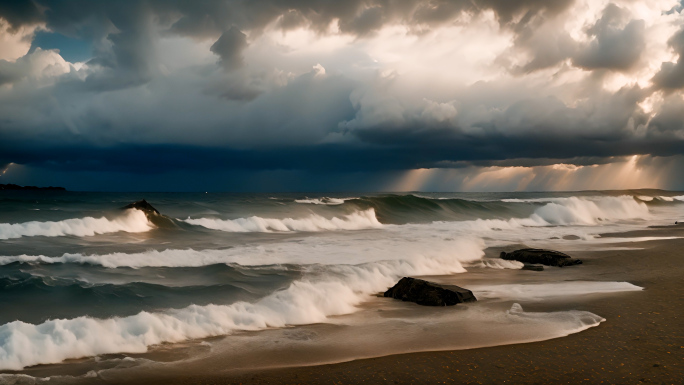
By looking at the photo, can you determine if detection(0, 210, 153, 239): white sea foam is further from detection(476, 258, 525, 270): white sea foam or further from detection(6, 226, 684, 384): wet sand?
detection(6, 226, 684, 384): wet sand

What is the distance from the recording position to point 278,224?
28078mm

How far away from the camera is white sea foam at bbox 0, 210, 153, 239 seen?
21.4 metres

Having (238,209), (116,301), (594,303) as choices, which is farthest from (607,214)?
(116,301)

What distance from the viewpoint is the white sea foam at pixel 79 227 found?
21.4 metres

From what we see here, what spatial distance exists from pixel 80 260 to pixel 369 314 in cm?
785

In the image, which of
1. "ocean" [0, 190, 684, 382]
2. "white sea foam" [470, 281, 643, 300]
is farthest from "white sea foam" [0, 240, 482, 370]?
"white sea foam" [470, 281, 643, 300]

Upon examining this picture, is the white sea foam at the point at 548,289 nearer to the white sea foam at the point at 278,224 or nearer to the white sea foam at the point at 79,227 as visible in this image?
the white sea foam at the point at 278,224

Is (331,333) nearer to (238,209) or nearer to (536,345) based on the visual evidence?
(536,345)

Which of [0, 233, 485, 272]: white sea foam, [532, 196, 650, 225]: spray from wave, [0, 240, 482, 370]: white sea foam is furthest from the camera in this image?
[532, 196, 650, 225]: spray from wave

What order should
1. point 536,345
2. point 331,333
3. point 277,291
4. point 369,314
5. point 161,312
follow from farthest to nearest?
point 277,291 < point 369,314 < point 161,312 < point 331,333 < point 536,345

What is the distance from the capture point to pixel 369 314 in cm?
799

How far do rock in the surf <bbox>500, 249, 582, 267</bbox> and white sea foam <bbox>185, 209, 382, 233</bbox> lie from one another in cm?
1527

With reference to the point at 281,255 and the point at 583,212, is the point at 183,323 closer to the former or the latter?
the point at 281,255

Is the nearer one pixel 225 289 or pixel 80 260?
pixel 225 289
